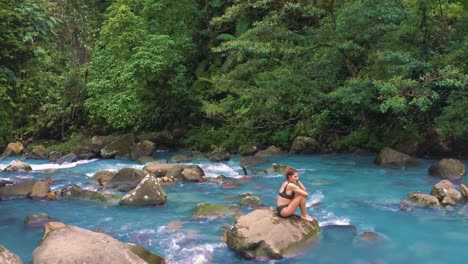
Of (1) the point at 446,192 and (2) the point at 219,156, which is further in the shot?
(2) the point at 219,156

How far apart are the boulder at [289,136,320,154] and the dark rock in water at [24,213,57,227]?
998 cm

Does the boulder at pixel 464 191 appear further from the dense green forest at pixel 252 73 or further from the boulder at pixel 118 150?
the boulder at pixel 118 150

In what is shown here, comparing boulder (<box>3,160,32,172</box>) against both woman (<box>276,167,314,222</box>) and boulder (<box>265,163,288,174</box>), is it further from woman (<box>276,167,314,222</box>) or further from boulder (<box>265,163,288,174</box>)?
woman (<box>276,167,314,222</box>)

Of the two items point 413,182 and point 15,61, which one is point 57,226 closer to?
point 15,61

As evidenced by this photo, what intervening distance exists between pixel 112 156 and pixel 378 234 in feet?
40.9

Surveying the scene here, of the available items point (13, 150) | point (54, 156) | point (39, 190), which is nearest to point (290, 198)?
point (39, 190)

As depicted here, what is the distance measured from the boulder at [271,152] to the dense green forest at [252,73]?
83 cm

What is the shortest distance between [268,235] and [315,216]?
6.91 feet

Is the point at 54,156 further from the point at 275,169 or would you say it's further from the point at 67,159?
the point at 275,169

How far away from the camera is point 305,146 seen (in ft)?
56.0

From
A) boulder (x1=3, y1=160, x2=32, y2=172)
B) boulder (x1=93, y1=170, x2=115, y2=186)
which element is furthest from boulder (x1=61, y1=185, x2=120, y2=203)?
boulder (x1=3, y1=160, x2=32, y2=172)

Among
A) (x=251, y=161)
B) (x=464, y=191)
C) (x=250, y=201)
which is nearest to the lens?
(x=464, y=191)

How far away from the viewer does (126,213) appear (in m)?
9.56

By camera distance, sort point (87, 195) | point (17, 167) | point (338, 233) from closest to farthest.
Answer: point (338, 233) < point (87, 195) < point (17, 167)
